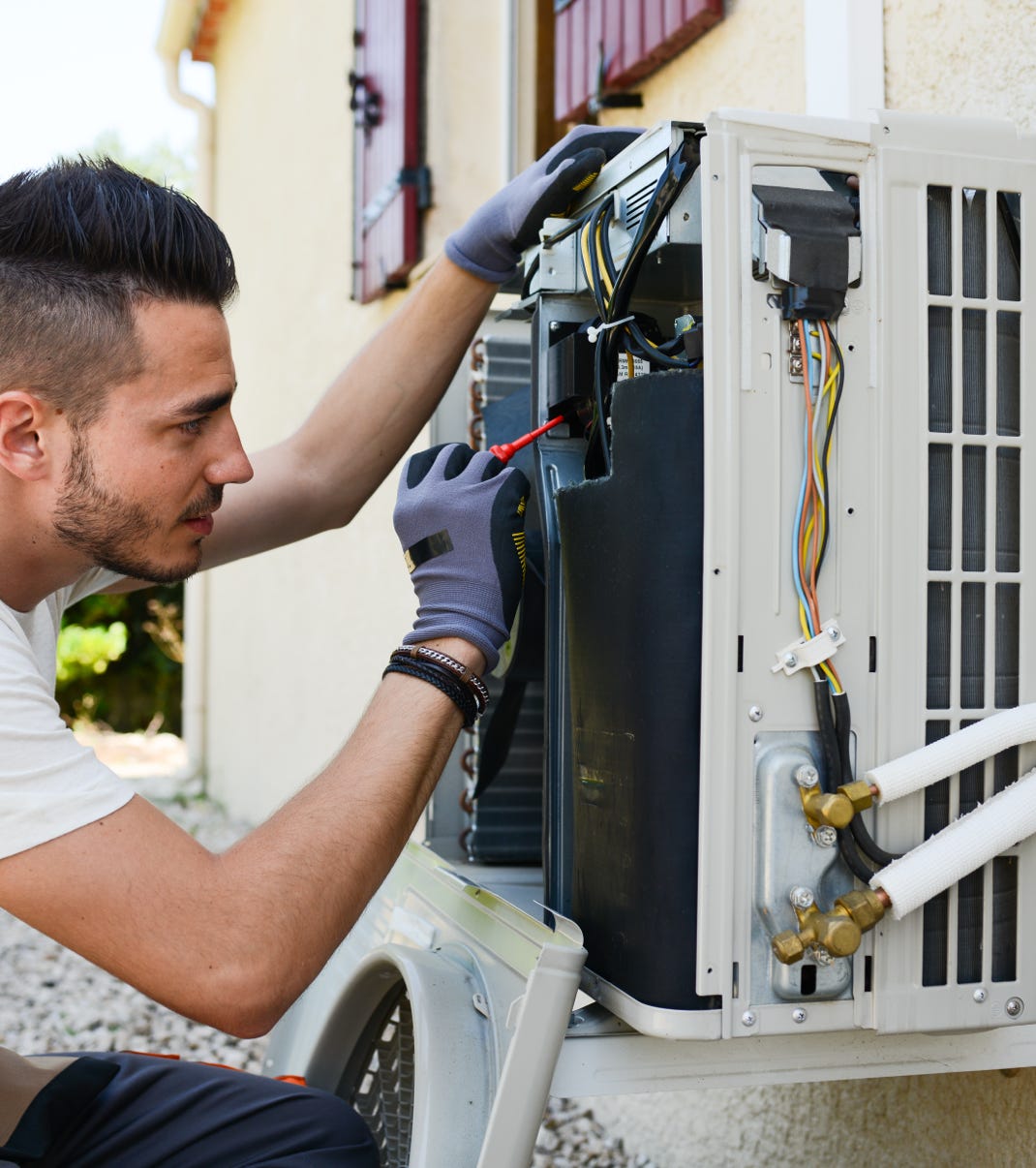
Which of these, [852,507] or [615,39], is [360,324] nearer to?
[615,39]

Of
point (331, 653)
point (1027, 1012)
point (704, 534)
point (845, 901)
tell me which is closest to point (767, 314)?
point (704, 534)

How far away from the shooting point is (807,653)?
3.59 ft

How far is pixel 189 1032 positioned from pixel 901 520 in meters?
2.88

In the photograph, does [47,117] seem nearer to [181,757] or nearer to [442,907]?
[181,757]

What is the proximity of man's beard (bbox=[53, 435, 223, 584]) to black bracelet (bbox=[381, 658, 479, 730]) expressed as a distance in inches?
11.8

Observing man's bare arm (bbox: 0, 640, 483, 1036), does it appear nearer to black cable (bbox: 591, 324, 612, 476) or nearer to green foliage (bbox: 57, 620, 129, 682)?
black cable (bbox: 591, 324, 612, 476)

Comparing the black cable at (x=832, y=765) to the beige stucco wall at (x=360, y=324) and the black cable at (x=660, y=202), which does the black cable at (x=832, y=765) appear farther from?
the beige stucco wall at (x=360, y=324)

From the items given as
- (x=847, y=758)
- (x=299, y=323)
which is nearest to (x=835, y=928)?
(x=847, y=758)

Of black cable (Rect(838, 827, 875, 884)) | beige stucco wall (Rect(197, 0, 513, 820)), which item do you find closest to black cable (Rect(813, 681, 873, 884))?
black cable (Rect(838, 827, 875, 884))

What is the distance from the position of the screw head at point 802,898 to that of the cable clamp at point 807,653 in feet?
0.62

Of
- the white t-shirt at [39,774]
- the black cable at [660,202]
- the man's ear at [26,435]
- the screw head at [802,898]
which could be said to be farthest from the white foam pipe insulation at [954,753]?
the man's ear at [26,435]

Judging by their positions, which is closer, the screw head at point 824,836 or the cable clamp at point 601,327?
the screw head at point 824,836

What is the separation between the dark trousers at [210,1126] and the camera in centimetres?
148

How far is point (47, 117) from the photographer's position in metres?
25.3
